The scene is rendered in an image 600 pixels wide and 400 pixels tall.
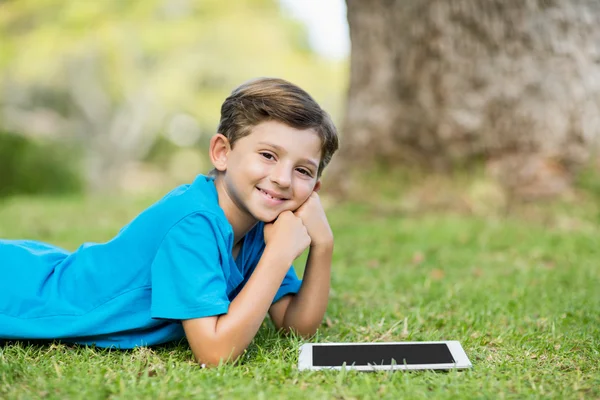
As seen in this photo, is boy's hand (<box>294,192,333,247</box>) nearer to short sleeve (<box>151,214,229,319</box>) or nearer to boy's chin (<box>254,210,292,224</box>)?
boy's chin (<box>254,210,292,224</box>)

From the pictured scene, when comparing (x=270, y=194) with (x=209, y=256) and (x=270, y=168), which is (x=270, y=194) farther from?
(x=209, y=256)

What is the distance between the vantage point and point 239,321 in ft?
7.20

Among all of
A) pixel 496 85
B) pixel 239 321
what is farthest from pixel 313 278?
pixel 496 85

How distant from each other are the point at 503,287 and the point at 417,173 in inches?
99.3

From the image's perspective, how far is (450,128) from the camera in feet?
19.0

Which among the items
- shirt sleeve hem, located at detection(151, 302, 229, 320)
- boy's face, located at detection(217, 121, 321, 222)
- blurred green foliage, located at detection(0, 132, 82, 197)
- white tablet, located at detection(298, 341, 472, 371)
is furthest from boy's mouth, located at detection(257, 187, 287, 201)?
blurred green foliage, located at detection(0, 132, 82, 197)

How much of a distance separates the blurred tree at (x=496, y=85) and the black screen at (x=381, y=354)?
3.50 meters

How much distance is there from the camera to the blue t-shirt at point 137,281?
2209mm

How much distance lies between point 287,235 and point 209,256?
1.08 ft

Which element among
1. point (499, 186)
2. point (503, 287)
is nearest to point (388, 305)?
point (503, 287)

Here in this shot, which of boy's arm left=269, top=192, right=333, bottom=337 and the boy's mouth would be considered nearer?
the boy's mouth

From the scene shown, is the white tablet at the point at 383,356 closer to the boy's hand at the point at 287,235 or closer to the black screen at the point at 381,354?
the black screen at the point at 381,354

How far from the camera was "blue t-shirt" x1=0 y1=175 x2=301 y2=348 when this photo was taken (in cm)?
221

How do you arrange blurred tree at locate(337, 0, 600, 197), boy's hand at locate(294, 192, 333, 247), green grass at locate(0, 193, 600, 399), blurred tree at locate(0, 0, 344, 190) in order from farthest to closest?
blurred tree at locate(0, 0, 344, 190) → blurred tree at locate(337, 0, 600, 197) → boy's hand at locate(294, 192, 333, 247) → green grass at locate(0, 193, 600, 399)
